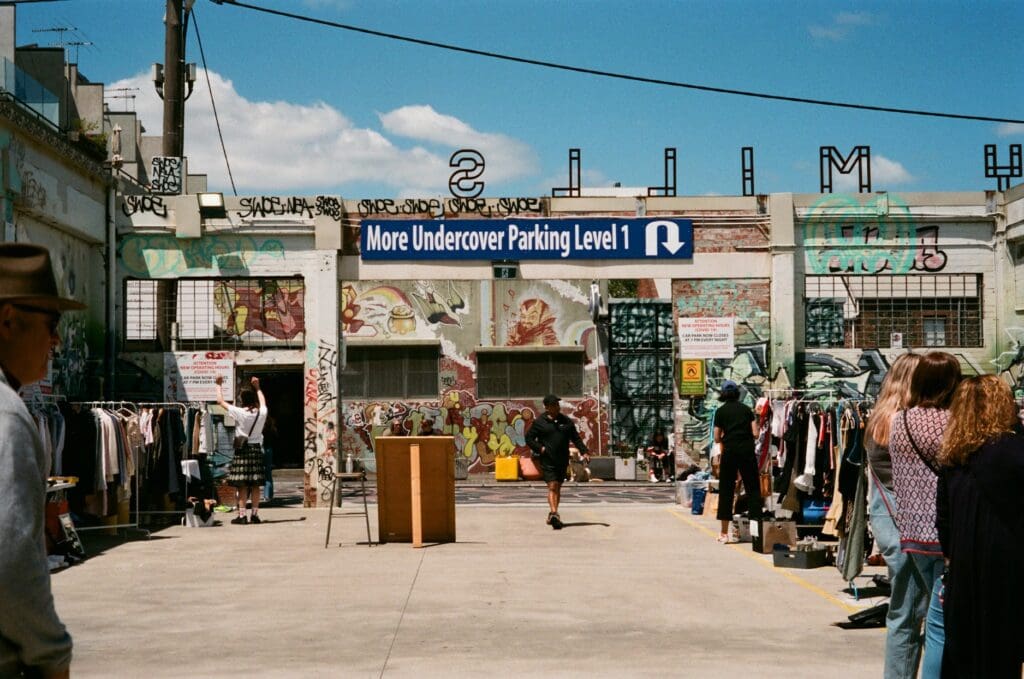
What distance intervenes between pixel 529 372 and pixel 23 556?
2714 centimetres

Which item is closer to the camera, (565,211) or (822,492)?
(822,492)

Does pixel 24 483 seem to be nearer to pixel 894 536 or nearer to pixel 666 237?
pixel 894 536

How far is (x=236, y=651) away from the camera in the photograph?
8703mm

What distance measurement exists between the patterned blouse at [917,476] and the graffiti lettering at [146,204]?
2248 centimetres

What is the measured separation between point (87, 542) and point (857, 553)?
10734 mm

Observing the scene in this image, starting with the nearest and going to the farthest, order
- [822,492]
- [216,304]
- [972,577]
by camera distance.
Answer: [972,577] → [822,492] → [216,304]

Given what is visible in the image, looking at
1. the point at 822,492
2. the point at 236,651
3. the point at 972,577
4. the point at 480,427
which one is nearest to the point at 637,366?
the point at 480,427

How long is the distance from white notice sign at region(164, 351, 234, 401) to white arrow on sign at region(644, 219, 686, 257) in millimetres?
9634

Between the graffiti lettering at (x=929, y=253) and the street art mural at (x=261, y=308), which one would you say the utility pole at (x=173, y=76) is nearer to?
the street art mural at (x=261, y=308)

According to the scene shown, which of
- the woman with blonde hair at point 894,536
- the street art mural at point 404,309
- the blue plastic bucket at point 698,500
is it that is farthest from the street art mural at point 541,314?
the woman with blonde hair at point 894,536

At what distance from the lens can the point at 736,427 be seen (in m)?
15.6

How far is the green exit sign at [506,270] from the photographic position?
29.1 meters

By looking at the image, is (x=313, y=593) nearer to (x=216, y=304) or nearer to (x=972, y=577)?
(x=972, y=577)

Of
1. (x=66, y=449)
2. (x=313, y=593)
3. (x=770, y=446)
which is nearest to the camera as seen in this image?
(x=313, y=593)
